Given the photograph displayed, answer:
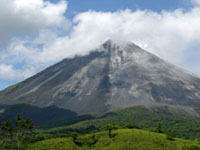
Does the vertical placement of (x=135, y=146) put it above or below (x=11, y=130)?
below

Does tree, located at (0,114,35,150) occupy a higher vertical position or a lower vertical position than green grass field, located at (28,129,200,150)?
higher

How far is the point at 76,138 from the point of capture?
114 metres

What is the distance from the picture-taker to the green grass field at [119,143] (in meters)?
102

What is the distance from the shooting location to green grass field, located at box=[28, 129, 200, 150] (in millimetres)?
102188

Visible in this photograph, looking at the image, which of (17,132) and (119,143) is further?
(119,143)

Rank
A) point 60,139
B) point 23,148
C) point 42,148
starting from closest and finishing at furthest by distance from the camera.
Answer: point 23,148 < point 42,148 < point 60,139

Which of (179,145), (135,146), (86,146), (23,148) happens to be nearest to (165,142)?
(179,145)

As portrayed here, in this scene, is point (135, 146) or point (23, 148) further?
point (135, 146)

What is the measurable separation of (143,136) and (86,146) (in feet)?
76.0

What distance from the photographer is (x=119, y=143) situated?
10519 cm

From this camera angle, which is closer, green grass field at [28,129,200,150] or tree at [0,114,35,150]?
tree at [0,114,35,150]

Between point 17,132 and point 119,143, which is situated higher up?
point 17,132

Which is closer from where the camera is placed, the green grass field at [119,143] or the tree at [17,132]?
the tree at [17,132]

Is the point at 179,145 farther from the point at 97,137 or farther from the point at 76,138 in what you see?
the point at 76,138
